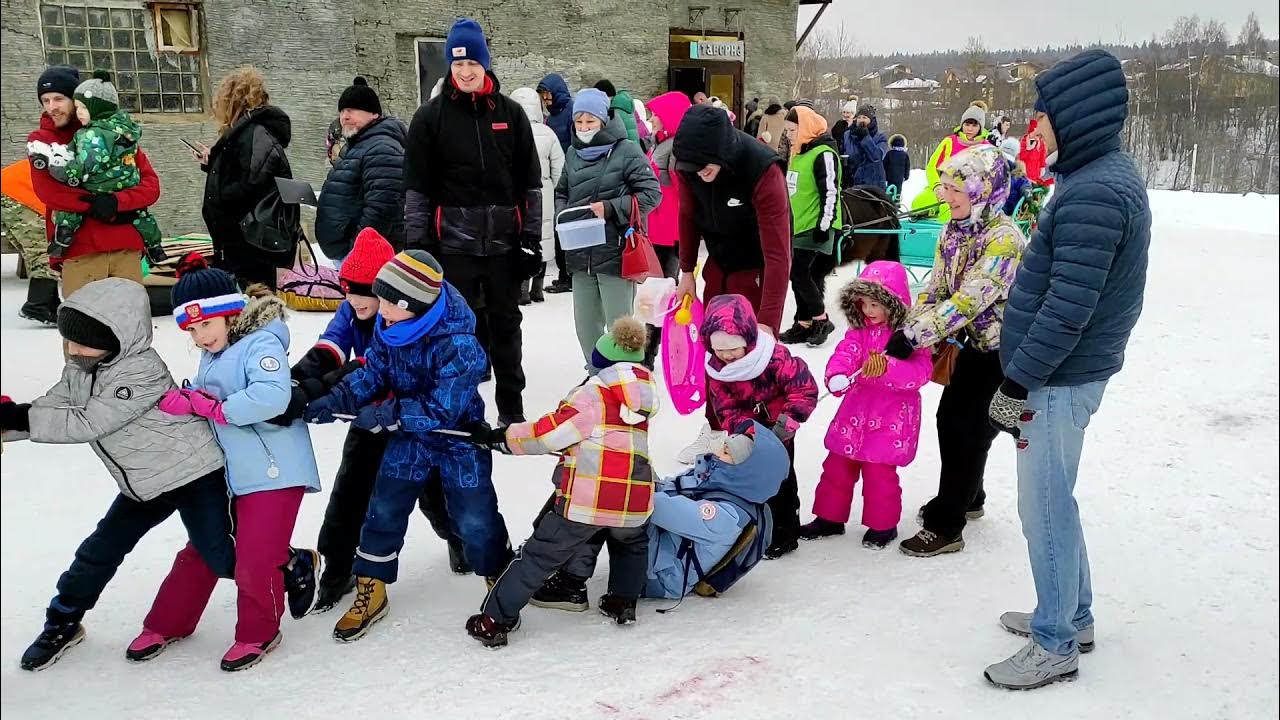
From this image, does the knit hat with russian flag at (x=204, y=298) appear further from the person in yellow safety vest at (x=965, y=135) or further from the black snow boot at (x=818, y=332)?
the person in yellow safety vest at (x=965, y=135)

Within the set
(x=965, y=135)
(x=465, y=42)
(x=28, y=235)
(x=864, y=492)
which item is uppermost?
(x=465, y=42)

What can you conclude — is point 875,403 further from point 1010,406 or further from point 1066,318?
point 1066,318

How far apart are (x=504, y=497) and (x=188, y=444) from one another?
152 cm

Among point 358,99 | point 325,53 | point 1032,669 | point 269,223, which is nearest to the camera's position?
point 1032,669

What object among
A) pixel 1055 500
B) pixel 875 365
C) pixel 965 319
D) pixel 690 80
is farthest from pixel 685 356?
pixel 690 80

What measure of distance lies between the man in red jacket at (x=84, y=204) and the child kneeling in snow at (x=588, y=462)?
286cm

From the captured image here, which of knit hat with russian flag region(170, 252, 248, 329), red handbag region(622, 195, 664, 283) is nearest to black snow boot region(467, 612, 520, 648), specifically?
knit hat with russian flag region(170, 252, 248, 329)

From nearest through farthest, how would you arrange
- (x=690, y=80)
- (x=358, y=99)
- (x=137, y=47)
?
1. (x=358, y=99)
2. (x=137, y=47)
3. (x=690, y=80)

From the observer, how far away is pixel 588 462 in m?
2.91

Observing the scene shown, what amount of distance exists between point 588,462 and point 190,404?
113 centimetres

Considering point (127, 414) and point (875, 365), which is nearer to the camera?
point (127, 414)

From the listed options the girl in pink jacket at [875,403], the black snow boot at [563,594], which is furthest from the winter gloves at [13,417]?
the girl in pink jacket at [875,403]

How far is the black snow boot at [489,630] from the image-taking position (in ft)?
9.62

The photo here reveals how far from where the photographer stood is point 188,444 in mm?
2799
